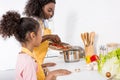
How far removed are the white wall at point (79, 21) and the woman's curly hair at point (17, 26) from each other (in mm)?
500

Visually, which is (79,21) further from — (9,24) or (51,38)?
(9,24)

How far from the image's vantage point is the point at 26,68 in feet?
3.97

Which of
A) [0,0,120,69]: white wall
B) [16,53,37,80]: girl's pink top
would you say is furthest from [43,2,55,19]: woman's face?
[16,53,37,80]: girl's pink top

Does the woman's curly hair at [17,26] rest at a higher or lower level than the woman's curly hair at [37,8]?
lower

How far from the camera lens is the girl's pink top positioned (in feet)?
3.94

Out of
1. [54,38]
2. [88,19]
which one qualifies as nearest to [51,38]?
[54,38]

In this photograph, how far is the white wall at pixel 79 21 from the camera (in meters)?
1.54

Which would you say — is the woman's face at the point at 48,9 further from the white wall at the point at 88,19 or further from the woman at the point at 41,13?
the white wall at the point at 88,19

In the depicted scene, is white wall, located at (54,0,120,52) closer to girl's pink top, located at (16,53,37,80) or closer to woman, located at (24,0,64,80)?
woman, located at (24,0,64,80)

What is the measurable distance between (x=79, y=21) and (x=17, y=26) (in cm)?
62

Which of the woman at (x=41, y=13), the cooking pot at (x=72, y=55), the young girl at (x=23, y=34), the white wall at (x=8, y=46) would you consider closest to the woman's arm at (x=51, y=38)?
the woman at (x=41, y=13)

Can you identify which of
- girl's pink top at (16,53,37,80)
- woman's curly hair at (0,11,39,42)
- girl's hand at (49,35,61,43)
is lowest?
Answer: girl's pink top at (16,53,37,80)

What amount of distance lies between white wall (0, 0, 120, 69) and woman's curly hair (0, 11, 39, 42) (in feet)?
1.64

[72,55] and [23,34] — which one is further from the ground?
[23,34]
